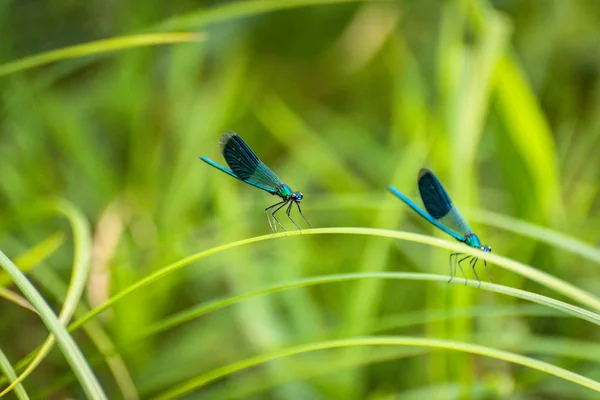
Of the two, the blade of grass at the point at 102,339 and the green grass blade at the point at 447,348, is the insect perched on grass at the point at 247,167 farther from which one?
the blade of grass at the point at 102,339

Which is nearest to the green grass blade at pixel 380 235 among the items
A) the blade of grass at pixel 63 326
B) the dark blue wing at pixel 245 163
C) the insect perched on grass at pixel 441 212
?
the blade of grass at pixel 63 326

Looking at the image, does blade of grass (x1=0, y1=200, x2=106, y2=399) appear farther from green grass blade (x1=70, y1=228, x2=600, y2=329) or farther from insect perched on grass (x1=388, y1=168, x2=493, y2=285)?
insect perched on grass (x1=388, y1=168, x2=493, y2=285)

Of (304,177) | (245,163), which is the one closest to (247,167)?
(245,163)

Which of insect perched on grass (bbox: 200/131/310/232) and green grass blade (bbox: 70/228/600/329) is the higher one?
insect perched on grass (bbox: 200/131/310/232)

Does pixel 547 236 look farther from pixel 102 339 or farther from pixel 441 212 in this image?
pixel 102 339

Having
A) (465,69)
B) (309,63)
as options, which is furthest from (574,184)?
(309,63)

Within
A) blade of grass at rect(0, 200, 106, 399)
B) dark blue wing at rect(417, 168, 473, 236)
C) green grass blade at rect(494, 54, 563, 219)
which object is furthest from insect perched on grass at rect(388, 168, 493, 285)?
green grass blade at rect(494, 54, 563, 219)
